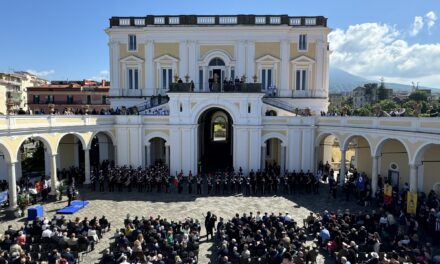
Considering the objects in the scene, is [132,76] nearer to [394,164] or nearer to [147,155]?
[147,155]

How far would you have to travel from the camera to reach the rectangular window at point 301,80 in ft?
113

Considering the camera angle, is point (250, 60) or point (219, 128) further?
point (219, 128)

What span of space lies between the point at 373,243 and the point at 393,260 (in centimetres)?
246

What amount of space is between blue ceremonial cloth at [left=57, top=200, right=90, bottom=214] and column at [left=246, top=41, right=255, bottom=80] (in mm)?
19606

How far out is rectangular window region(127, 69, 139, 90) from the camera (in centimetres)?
3531

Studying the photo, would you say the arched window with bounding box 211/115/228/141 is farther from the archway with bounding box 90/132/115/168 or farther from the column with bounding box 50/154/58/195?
the column with bounding box 50/154/58/195

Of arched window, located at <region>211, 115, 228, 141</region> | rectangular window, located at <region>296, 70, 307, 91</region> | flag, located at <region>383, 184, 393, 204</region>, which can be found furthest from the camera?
arched window, located at <region>211, 115, 228, 141</region>

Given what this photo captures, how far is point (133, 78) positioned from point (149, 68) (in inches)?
81.4

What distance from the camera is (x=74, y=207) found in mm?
19859

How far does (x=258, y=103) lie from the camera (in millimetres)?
27484

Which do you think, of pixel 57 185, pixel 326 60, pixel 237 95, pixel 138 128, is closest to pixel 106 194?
pixel 57 185

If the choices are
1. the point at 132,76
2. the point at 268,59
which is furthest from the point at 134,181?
the point at 268,59

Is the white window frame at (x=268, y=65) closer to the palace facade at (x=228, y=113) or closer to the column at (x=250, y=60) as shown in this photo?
the palace facade at (x=228, y=113)

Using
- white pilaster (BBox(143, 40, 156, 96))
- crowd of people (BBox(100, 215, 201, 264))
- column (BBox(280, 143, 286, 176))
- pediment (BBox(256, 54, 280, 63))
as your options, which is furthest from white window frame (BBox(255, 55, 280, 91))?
crowd of people (BBox(100, 215, 201, 264))
